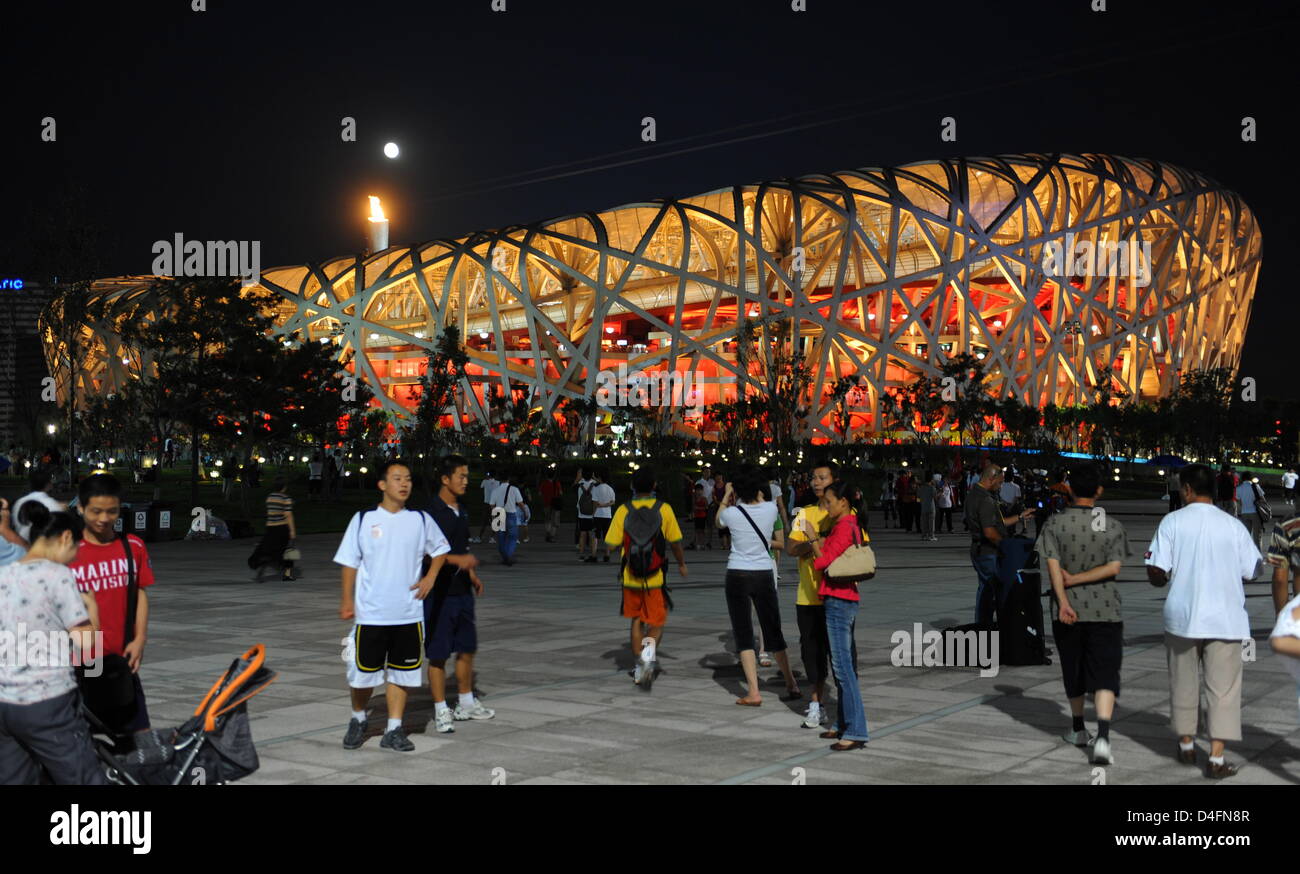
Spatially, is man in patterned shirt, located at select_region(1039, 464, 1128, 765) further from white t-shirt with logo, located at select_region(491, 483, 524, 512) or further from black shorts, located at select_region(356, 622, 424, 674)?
white t-shirt with logo, located at select_region(491, 483, 524, 512)

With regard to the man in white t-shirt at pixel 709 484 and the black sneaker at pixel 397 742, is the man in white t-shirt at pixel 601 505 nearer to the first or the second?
the man in white t-shirt at pixel 709 484

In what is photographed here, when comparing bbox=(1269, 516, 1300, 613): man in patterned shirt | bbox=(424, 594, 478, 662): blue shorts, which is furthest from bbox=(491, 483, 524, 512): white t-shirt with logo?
bbox=(1269, 516, 1300, 613): man in patterned shirt

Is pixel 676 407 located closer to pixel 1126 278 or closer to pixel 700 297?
pixel 700 297

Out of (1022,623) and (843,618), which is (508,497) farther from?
(843,618)

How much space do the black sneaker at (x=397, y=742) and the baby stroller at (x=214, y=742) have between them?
1426 millimetres

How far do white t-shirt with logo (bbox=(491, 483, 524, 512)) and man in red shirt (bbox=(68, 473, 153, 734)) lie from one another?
1488 cm

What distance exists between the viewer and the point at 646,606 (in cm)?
962

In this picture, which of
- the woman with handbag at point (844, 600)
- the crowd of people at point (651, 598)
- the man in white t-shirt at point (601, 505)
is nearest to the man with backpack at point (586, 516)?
the man in white t-shirt at point (601, 505)

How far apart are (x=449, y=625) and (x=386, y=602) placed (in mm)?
932

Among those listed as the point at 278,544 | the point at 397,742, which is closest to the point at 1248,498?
the point at 278,544

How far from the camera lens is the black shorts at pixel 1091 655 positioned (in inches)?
288

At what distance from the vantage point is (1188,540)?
7.11 m
